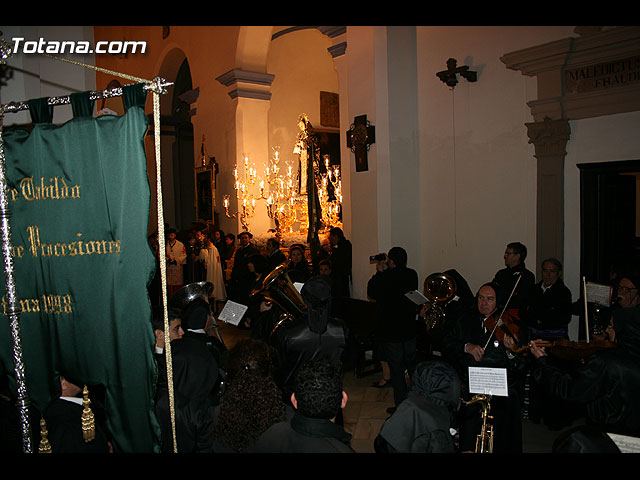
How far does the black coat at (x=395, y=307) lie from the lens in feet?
18.6

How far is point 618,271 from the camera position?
6.20 m

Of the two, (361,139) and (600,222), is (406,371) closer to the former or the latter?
(600,222)

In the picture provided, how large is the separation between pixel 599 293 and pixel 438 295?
5.75ft

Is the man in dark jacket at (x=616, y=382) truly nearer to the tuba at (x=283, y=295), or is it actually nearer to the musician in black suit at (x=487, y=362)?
the musician in black suit at (x=487, y=362)

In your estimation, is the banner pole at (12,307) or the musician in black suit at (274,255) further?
the musician in black suit at (274,255)

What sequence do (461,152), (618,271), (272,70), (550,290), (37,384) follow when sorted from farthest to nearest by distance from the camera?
(272,70), (461,152), (618,271), (550,290), (37,384)

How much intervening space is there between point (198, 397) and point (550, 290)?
423cm

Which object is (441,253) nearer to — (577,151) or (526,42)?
(577,151)

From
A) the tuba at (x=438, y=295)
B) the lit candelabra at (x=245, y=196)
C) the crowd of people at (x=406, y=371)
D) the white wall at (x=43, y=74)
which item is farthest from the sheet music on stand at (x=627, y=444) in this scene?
the lit candelabra at (x=245, y=196)

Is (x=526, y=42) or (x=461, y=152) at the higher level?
(x=526, y=42)

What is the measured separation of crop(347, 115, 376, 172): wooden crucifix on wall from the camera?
8227mm

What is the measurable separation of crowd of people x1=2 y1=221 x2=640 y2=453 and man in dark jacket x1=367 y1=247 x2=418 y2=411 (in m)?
0.01

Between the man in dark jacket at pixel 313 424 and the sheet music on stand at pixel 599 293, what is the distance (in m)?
3.46

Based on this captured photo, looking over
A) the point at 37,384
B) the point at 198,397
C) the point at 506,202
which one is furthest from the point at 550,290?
the point at 37,384
